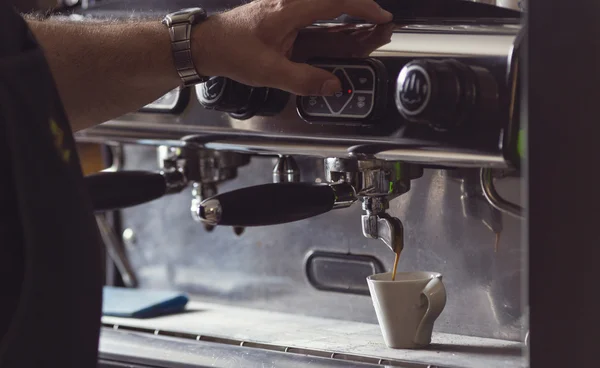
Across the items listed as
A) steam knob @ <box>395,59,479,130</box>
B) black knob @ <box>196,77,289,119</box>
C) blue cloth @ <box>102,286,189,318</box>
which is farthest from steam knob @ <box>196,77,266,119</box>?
blue cloth @ <box>102,286,189,318</box>

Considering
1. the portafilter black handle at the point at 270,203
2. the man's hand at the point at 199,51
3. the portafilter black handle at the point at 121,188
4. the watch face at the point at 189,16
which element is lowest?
the portafilter black handle at the point at 121,188

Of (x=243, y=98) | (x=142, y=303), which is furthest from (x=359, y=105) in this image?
(x=142, y=303)

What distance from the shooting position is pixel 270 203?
2.24 ft

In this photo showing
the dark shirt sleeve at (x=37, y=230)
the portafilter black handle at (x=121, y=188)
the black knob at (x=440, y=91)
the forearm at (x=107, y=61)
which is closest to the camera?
the dark shirt sleeve at (x=37, y=230)

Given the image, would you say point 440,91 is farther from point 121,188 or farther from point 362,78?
point 121,188

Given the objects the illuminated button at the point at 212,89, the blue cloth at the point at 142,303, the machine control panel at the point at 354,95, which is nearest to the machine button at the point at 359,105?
the machine control panel at the point at 354,95

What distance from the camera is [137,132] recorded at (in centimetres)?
83

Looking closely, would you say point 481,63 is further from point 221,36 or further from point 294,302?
point 294,302

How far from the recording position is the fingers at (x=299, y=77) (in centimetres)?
64

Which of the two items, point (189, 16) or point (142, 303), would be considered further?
point (142, 303)

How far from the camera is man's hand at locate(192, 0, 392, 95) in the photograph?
64 cm

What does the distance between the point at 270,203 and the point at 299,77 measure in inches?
4.1

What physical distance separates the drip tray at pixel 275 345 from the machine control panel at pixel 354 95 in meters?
0.19

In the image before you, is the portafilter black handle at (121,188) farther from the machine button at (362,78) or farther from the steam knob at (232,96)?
the machine button at (362,78)
